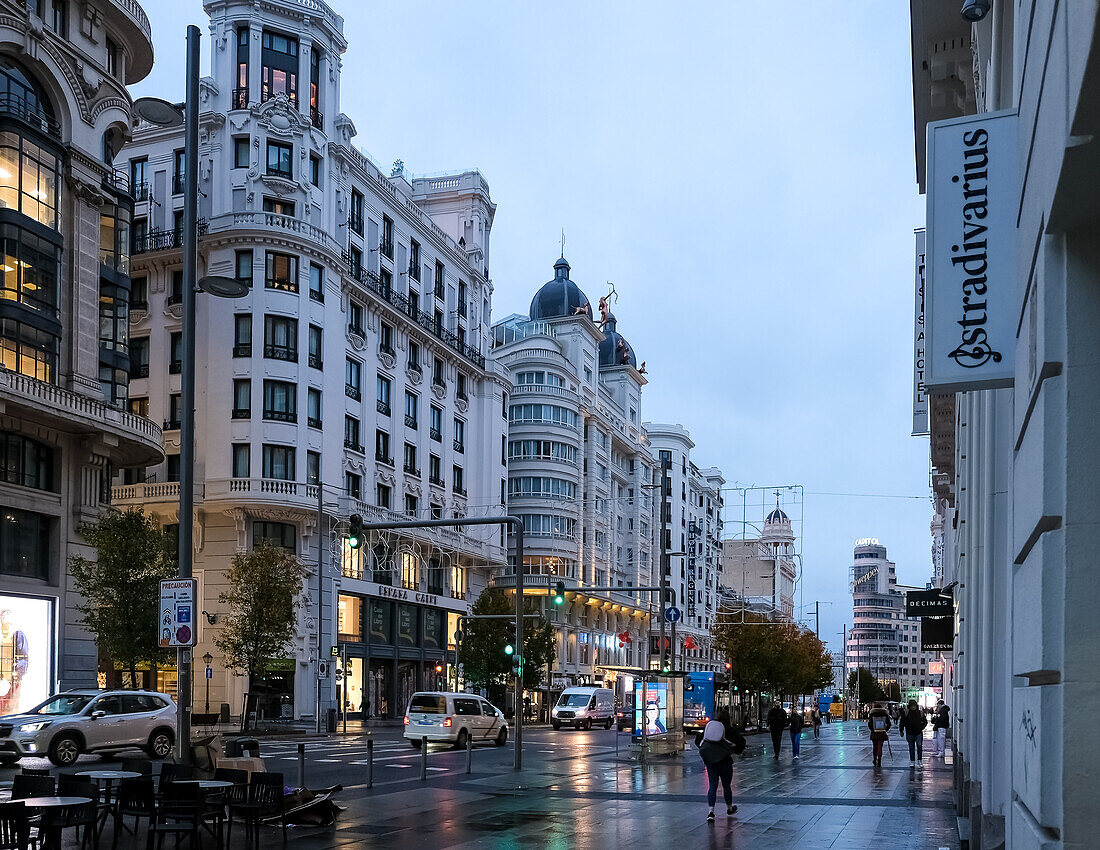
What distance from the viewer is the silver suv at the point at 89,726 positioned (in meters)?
26.9

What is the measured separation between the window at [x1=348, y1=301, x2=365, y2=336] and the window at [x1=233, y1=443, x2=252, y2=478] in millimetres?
8908

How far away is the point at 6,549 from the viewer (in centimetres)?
3741

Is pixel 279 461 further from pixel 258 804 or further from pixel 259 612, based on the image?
pixel 258 804

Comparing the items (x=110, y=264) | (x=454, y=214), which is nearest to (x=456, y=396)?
(x=454, y=214)

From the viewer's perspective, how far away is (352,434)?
60844 millimetres

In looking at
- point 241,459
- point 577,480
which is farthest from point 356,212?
point 577,480

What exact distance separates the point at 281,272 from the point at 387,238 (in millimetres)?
10897

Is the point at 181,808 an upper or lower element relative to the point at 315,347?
lower

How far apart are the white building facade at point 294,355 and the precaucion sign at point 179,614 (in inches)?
1385

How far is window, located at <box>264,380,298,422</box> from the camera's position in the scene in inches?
2175

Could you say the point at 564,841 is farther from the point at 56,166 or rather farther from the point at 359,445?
the point at 359,445

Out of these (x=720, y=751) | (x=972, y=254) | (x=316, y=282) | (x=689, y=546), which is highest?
(x=316, y=282)

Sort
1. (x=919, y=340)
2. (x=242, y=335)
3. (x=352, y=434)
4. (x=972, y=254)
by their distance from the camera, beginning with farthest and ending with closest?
(x=352, y=434)
(x=242, y=335)
(x=919, y=340)
(x=972, y=254)

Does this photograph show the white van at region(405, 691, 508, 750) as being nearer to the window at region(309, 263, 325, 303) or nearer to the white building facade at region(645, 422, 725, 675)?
the window at region(309, 263, 325, 303)
